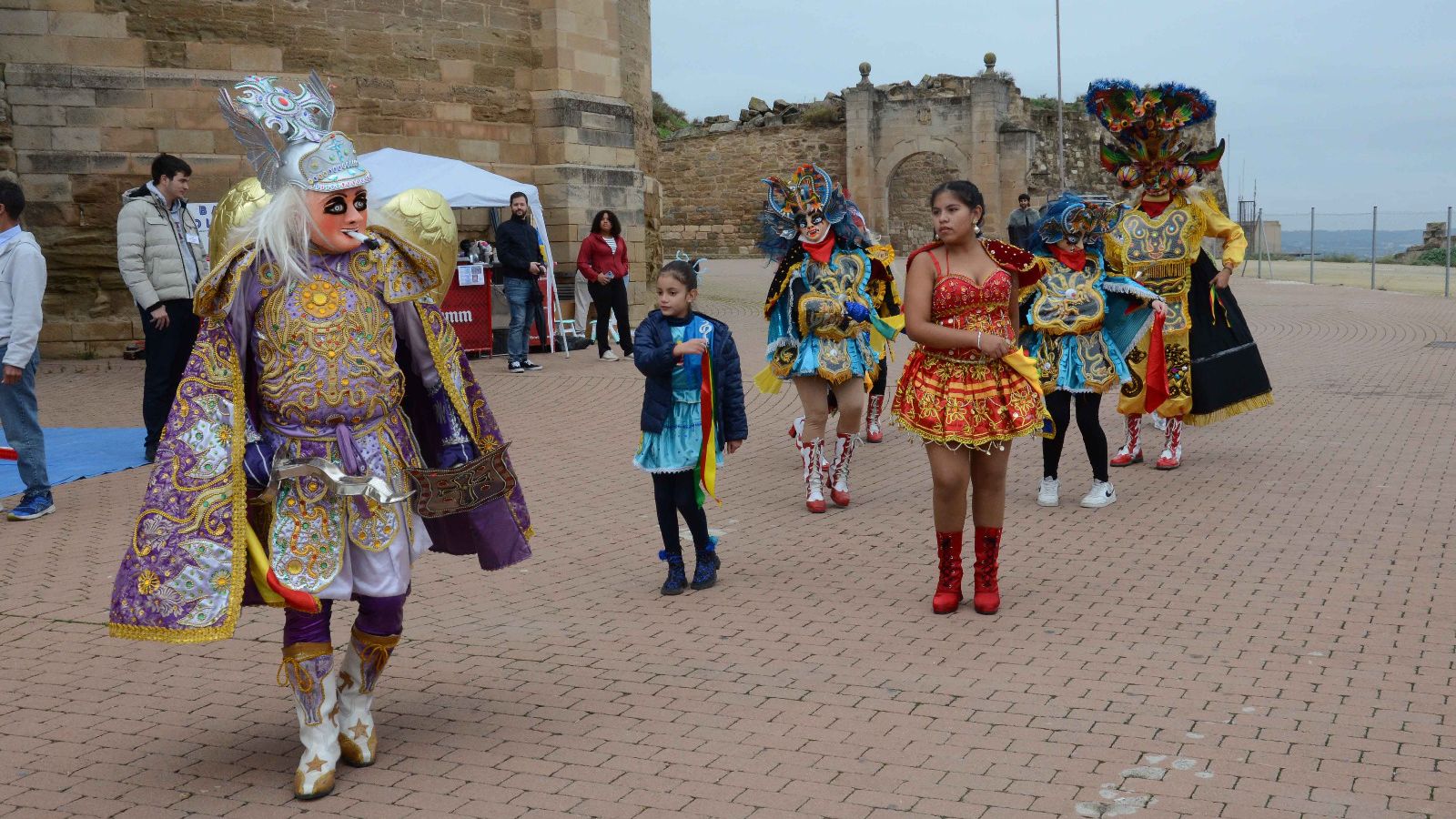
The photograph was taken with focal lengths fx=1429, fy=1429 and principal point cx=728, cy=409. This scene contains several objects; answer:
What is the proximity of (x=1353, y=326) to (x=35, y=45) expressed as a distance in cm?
1667

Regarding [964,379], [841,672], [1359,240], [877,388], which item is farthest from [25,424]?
[1359,240]

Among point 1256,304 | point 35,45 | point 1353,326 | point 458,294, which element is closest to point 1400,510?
point 458,294

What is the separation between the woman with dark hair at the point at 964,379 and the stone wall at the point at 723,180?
3657 cm

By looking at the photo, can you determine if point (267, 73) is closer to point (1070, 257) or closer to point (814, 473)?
point (814, 473)

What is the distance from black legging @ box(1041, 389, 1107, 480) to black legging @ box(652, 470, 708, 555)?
2.60 meters

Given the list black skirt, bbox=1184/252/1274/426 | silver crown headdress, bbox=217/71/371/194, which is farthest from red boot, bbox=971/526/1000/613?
black skirt, bbox=1184/252/1274/426

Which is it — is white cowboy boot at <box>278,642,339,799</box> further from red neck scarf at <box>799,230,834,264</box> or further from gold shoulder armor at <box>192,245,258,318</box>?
red neck scarf at <box>799,230,834,264</box>

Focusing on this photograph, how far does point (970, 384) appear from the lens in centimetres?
598

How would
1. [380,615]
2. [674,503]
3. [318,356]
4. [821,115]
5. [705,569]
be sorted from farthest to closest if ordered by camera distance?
[821,115]
[705,569]
[674,503]
[380,615]
[318,356]

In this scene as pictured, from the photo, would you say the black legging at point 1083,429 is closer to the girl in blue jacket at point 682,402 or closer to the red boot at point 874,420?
the girl in blue jacket at point 682,402

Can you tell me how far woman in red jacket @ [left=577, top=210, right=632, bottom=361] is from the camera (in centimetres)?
1633

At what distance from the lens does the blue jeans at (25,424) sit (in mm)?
8086

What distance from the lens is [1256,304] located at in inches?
948

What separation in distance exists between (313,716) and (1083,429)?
5.27 m
